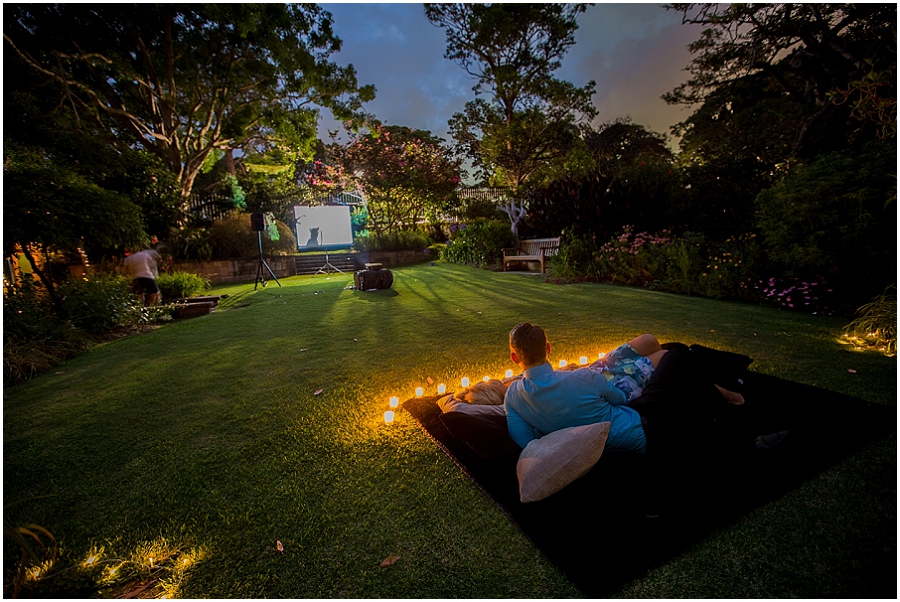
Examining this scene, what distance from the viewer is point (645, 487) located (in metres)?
1.88

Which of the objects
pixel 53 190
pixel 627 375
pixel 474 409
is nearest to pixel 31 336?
pixel 53 190

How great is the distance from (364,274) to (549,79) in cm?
1203

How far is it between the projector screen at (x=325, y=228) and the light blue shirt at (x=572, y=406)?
2011cm

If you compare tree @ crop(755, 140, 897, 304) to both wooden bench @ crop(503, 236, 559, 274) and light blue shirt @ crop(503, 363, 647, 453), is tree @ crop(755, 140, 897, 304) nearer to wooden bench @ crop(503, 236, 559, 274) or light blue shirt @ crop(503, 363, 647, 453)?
light blue shirt @ crop(503, 363, 647, 453)

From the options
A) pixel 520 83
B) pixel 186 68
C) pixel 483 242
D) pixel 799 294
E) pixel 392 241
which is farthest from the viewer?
pixel 392 241

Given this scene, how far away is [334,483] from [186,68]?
13524 mm

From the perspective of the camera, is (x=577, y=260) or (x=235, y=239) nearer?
(x=577, y=260)

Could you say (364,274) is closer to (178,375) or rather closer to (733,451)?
(178,375)

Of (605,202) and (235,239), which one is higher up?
(605,202)

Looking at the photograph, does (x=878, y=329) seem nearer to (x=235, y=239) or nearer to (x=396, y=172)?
(x=235, y=239)

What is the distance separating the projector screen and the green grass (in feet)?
54.0

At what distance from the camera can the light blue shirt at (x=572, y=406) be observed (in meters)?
2.00

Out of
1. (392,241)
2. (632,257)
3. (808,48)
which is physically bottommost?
(632,257)

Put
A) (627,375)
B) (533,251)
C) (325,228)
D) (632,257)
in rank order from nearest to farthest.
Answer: (627,375)
(632,257)
(533,251)
(325,228)
